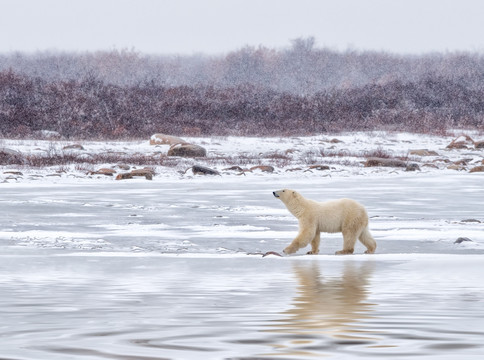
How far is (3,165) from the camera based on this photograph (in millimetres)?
21984

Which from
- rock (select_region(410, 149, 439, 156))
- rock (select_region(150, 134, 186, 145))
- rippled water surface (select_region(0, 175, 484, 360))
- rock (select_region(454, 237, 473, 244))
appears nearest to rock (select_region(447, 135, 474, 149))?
rock (select_region(410, 149, 439, 156))

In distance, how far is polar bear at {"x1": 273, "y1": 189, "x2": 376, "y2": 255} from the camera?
8750mm

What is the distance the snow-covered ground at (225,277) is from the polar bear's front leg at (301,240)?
0.12 meters

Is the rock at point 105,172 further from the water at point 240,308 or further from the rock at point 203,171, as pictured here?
the water at point 240,308

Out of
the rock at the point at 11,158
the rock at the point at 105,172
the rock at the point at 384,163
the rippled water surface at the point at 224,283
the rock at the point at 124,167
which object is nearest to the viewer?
the rippled water surface at the point at 224,283

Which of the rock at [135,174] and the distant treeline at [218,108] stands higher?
the distant treeline at [218,108]

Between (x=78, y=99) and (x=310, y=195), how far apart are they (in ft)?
77.0

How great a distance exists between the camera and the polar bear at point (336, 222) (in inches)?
344

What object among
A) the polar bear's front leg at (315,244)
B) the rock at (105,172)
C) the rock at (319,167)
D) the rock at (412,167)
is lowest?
the rock at (412,167)

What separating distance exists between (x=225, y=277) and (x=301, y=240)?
87.5 inches

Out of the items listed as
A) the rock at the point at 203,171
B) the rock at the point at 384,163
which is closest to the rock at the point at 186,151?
the rock at the point at 384,163

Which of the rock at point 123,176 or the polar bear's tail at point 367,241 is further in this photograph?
the rock at point 123,176

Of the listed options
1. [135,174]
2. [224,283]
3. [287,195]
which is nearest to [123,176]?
[135,174]

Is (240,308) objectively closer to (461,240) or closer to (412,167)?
(461,240)
